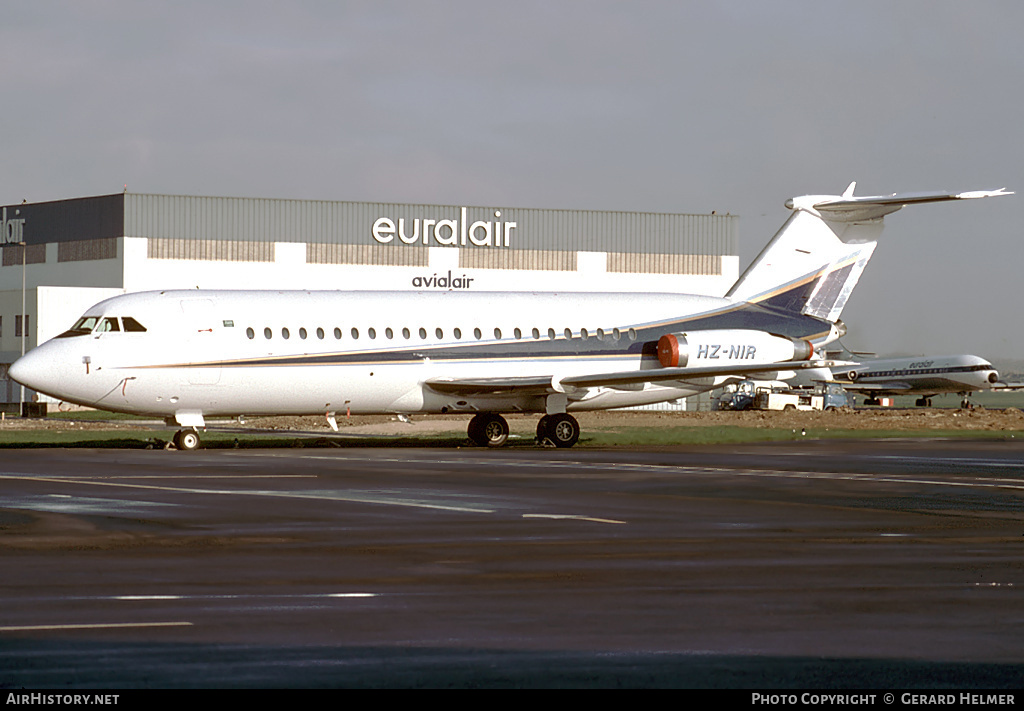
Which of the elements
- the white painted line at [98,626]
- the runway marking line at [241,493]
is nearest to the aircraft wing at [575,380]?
the runway marking line at [241,493]

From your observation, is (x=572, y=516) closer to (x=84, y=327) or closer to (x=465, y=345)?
(x=465, y=345)

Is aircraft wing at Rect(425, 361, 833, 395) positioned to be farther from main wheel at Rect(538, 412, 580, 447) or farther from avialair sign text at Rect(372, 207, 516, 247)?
avialair sign text at Rect(372, 207, 516, 247)

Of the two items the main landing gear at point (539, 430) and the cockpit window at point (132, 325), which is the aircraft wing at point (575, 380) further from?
the cockpit window at point (132, 325)

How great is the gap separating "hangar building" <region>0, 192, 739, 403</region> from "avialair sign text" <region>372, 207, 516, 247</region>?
0.20ft

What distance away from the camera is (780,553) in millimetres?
12883

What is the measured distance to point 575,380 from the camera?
1362 inches

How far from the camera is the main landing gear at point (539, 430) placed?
3547 cm

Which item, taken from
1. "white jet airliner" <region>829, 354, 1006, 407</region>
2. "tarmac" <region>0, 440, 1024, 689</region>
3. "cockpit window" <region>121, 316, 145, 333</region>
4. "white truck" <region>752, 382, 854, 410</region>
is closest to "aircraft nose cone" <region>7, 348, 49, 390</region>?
"cockpit window" <region>121, 316, 145, 333</region>

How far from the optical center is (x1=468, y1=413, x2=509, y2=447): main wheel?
36.2m

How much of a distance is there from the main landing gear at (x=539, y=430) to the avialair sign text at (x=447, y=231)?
4619 centimetres

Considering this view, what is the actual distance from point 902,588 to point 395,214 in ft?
238

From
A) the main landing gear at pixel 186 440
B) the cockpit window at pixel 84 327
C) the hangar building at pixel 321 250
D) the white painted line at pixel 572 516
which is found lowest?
the white painted line at pixel 572 516
